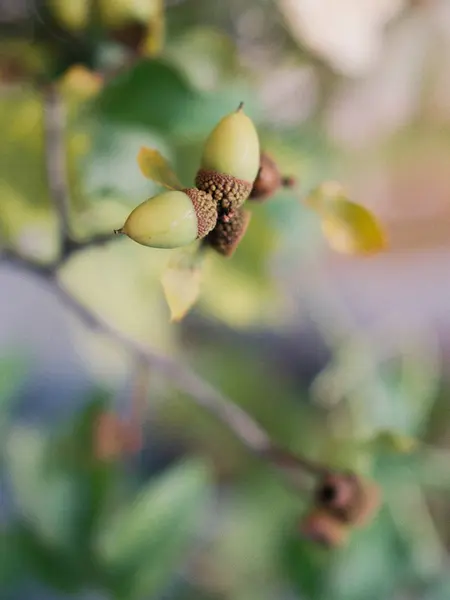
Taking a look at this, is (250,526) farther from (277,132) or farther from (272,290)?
(277,132)

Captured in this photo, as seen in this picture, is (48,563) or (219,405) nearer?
(219,405)

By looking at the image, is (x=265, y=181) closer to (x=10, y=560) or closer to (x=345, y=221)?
(x=345, y=221)

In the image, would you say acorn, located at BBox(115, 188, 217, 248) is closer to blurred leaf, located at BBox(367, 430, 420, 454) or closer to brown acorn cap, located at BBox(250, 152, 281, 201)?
brown acorn cap, located at BBox(250, 152, 281, 201)

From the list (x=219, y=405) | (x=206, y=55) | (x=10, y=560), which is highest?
(x=206, y=55)

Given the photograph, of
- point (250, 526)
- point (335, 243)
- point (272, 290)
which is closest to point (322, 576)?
point (250, 526)

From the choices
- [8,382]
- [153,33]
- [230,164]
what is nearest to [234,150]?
[230,164]

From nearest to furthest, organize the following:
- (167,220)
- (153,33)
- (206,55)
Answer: (167,220), (153,33), (206,55)

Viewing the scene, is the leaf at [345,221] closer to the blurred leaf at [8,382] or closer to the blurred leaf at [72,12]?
the blurred leaf at [72,12]
